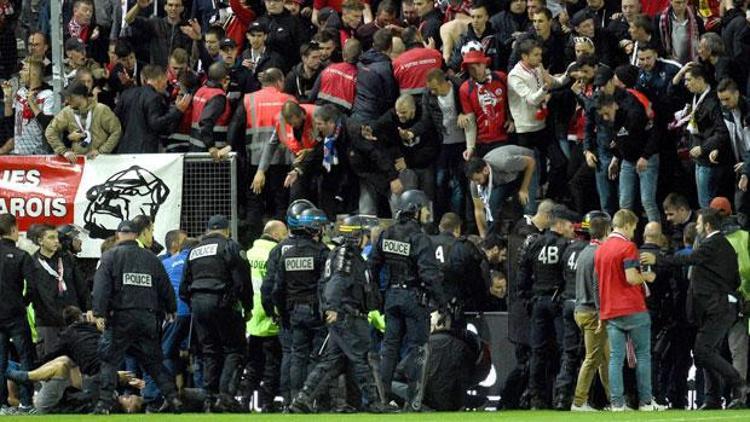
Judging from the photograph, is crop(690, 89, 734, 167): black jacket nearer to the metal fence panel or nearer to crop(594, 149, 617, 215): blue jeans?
crop(594, 149, 617, 215): blue jeans

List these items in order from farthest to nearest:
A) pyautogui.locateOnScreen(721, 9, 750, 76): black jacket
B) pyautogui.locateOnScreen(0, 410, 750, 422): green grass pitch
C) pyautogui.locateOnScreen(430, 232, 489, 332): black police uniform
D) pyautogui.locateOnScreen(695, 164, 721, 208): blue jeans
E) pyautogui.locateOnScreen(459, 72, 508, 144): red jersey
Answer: pyautogui.locateOnScreen(459, 72, 508, 144): red jersey
pyautogui.locateOnScreen(721, 9, 750, 76): black jacket
pyautogui.locateOnScreen(695, 164, 721, 208): blue jeans
pyautogui.locateOnScreen(430, 232, 489, 332): black police uniform
pyautogui.locateOnScreen(0, 410, 750, 422): green grass pitch

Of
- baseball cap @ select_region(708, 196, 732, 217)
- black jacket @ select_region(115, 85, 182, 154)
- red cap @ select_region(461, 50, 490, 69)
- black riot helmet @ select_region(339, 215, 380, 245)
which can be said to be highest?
red cap @ select_region(461, 50, 490, 69)

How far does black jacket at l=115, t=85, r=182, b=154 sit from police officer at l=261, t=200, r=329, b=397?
400 centimetres

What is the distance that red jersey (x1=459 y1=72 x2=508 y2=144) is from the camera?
68.7 feet

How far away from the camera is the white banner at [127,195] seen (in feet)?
70.9

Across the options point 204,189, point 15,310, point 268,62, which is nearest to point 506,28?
point 268,62

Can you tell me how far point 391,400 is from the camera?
18672 mm

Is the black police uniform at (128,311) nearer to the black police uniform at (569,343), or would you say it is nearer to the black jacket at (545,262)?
A: the black jacket at (545,262)

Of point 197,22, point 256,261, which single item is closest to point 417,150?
point 256,261

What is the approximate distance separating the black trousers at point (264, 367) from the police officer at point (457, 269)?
Result: 1.85 metres

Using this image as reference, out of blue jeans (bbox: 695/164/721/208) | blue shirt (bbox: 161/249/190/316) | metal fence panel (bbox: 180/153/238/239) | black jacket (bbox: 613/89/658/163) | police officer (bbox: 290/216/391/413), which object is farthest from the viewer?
metal fence panel (bbox: 180/153/238/239)

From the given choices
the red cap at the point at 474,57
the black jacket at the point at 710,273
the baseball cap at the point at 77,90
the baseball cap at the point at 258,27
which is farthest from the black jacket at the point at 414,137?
the black jacket at the point at 710,273

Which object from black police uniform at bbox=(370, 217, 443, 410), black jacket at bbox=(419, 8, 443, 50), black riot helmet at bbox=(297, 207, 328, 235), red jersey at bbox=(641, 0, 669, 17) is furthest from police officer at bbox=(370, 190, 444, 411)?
red jersey at bbox=(641, 0, 669, 17)

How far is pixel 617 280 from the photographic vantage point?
58.4ft
